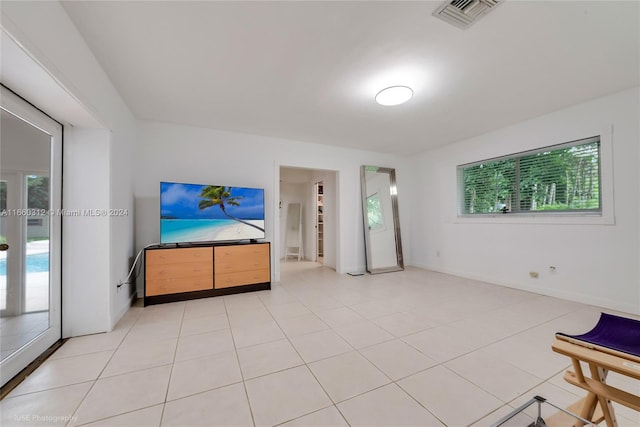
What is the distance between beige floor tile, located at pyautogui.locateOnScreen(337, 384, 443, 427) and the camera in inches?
49.4

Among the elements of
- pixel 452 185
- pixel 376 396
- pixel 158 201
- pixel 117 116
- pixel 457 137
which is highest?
pixel 457 137

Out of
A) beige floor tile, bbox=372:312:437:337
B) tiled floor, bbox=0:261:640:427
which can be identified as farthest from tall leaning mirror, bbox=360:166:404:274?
→ beige floor tile, bbox=372:312:437:337

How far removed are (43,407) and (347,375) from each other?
1759 millimetres

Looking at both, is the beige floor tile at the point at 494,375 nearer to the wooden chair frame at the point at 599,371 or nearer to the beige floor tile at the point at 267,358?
the wooden chair frame at the point at 599,371

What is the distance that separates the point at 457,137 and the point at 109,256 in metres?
5.17

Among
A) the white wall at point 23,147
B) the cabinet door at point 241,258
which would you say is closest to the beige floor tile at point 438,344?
the cabinet door at point 241,258

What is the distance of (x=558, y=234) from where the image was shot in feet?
10.7

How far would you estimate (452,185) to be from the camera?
4.64 meters

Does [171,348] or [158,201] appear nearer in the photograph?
[171,348]

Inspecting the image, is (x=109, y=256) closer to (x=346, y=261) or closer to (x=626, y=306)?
(x=346, y=261)

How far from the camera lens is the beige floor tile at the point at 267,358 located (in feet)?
5.57

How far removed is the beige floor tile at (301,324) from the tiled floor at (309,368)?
0.01 m

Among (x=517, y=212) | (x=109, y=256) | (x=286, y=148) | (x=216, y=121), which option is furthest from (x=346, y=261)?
(x=109, y=256)

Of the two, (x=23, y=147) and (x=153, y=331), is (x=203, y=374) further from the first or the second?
(x=23, y=147)
